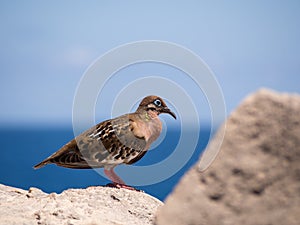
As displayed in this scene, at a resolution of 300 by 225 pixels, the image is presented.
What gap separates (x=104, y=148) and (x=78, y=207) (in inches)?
55.8

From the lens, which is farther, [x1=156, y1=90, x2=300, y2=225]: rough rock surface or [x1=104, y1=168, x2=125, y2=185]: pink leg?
[x1=104, y1=168, x2=125, y2=185]: pink leg

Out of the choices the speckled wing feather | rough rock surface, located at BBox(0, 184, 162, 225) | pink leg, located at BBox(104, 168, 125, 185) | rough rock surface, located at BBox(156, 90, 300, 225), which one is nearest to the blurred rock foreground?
rough rock surface, located at BBox(156, 90, 300, 225)

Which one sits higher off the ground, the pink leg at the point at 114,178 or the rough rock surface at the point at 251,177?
the pink leg at the point at 114,178

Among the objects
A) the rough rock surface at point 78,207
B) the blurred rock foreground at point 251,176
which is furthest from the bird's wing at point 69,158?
the blurred rock foreground at point 251,176

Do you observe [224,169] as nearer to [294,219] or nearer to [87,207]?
[294,219]

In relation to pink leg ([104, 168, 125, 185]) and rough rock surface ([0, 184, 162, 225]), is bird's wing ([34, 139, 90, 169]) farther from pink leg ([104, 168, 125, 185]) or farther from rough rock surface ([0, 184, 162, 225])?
rough rock surface ([0, 184, 162, 225])

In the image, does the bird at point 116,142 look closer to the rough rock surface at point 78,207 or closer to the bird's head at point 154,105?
the bird's head at point 154,105

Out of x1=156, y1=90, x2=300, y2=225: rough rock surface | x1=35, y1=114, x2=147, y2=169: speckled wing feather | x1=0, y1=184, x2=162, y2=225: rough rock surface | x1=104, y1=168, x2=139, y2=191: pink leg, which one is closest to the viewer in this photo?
x1=156, y1=90, x2=300, y2=225: rough rock surface

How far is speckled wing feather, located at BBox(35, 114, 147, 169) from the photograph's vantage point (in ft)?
26.2

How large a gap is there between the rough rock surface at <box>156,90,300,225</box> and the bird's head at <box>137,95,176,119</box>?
337 cm

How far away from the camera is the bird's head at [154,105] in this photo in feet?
26.7

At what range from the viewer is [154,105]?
8.20m

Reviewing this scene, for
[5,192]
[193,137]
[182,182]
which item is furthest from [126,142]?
[182,182]

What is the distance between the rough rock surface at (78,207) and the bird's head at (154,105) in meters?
1.34
